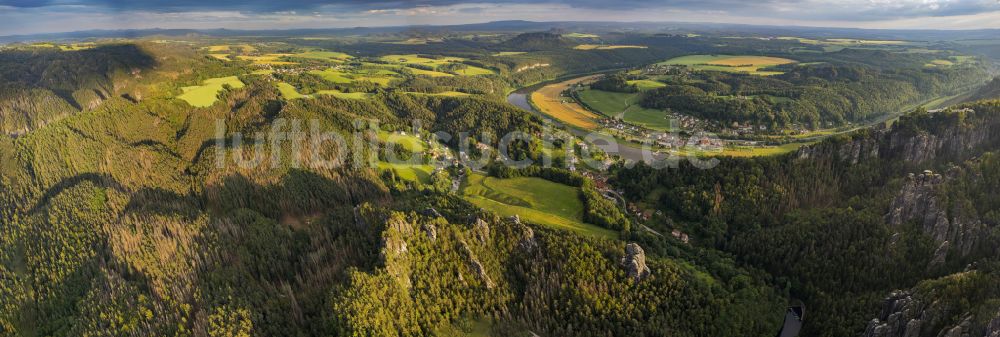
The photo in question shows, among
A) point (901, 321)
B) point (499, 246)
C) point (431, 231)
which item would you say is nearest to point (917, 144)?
point (901, 321)

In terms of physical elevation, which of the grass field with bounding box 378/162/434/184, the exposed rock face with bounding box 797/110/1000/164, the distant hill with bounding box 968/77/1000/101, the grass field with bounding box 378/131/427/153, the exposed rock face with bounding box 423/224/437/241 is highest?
the distant hill with bounding box 968/77/1000/101

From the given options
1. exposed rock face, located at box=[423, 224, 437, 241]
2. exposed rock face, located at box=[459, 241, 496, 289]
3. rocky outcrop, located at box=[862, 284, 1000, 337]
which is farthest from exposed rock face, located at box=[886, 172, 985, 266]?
exposed rock face, located at box=[423, 224, 437, 241]

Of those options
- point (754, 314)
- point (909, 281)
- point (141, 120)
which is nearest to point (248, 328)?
point (754, 314)

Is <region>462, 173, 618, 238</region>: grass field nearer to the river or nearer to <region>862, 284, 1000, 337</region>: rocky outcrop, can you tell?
<region>862, 284, 1000, 337</region>: rocky outcrop

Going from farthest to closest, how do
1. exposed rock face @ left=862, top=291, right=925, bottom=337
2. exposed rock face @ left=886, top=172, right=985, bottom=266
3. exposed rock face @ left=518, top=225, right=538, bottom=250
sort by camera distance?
1. exposed rock face @ left=518, top=225, right=538, bottom=250
2. exposed rock face @ left=886, top=172, right=985, bottom=266
3. exposed rock face @ left=862, top=291, right=925, bottom=337

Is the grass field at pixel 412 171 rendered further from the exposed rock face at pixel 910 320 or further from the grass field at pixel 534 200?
the exposed rock face at pixel 910 320

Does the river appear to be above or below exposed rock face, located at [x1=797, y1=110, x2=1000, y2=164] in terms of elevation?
below

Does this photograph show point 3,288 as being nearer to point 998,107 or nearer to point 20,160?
point 20,160
